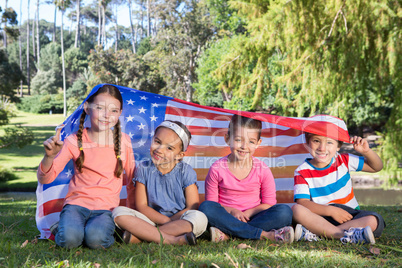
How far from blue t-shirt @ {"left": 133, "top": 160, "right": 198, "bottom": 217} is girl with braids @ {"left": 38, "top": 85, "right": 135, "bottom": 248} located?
175 millimetres

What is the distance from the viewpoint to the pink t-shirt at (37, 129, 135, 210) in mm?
2883

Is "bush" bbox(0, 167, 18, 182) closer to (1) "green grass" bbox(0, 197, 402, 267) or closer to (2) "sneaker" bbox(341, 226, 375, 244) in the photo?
(1) "green grass" bbox(0, 197, 402, 267)

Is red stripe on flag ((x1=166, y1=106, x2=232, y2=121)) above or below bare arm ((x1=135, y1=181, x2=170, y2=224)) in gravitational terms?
above

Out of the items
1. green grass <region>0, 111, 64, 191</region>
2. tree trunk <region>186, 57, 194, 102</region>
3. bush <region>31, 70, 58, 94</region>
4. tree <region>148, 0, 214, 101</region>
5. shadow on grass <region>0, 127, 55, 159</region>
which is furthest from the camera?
bush <region>31, 70, 58, 94</region>

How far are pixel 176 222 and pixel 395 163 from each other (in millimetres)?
4981

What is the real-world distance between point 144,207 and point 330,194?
5.04ft

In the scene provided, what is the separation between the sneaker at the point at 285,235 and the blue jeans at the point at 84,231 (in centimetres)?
120

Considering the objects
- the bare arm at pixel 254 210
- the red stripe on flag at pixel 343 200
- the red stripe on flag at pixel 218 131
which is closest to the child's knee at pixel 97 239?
the bare arm at pixel 254 210

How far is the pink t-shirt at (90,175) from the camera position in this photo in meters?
2.88

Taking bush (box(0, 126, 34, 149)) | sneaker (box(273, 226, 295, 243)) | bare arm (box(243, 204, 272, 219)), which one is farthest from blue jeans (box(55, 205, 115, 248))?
bush (box(0, 126, 34, 149))

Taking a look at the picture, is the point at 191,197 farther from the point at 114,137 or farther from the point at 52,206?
the point at 52,206

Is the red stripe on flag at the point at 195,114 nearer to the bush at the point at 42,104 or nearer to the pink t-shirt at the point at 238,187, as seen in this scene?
the pink t-shirt at the point at 238,187

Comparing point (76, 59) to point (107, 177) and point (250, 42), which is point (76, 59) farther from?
point (107, 177)

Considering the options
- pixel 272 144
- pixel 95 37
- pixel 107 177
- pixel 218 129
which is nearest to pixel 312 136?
pixel 272 144
